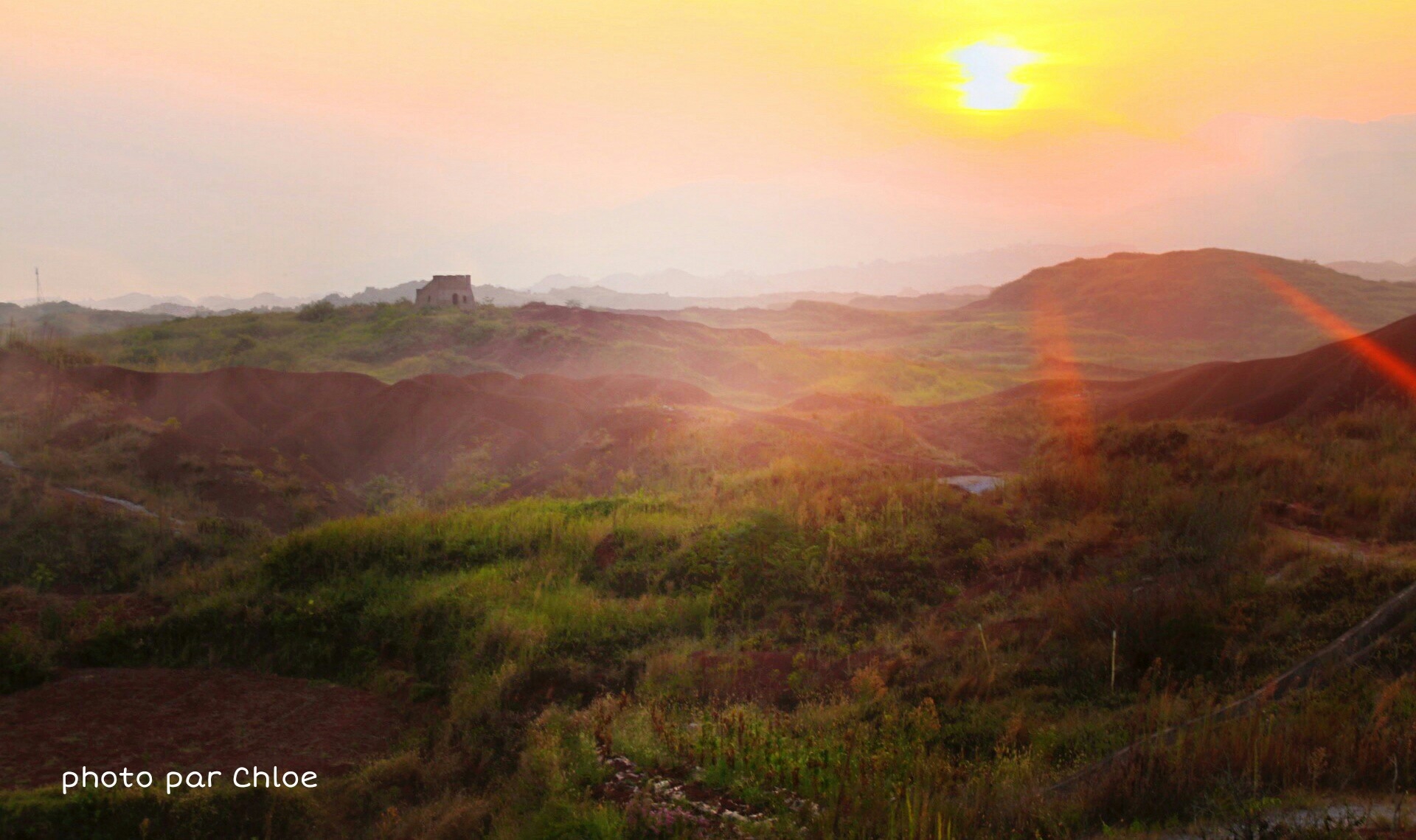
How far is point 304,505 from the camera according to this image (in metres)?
15.8

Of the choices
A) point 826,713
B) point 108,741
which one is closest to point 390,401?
point 108,741

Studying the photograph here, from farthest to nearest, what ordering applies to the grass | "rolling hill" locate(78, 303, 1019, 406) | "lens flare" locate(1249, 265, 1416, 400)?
"rolling hill" locate(78, 303, 1019, 406), "lens flare" locate(1249, 265, 1416, 400), the grass

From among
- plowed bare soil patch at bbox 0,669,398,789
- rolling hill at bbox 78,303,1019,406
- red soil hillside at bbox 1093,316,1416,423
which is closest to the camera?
plowed bare soil patch at bbox 0,669,398,789

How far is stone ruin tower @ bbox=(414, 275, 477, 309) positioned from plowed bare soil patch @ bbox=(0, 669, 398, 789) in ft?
160

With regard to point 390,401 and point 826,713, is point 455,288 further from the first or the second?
point 826,713

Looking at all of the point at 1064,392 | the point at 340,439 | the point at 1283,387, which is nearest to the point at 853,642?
the point at 1283,387

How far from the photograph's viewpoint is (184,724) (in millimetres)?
7777

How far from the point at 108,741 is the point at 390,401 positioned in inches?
666

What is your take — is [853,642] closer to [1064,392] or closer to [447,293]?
[1064,392]

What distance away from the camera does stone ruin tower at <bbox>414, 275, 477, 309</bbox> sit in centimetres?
5606

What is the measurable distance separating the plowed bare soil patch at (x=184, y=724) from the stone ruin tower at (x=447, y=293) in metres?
48.7

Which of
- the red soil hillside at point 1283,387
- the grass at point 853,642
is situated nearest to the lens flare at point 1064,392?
the red soil hillside at point 1283,387

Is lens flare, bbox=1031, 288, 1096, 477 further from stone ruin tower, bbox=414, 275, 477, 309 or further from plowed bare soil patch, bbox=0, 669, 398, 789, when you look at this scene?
stone ruin tower, bbox=414, 275, 477, 309

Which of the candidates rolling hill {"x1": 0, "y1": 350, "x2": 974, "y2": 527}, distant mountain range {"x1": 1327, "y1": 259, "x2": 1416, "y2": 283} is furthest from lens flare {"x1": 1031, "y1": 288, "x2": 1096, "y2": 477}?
distant mountain range {"x1": 1327, "y1": 259, "x2": 1416, "y2": 283}
